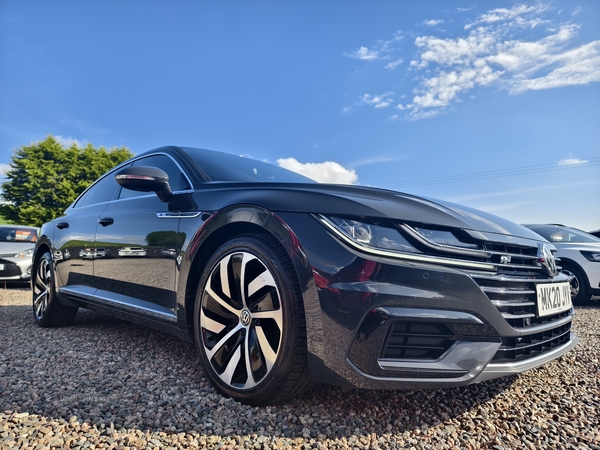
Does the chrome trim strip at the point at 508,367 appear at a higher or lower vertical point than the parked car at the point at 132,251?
lower

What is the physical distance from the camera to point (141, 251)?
254 centimetres

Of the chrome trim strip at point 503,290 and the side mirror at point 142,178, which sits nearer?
the chrome trim strip at point 503,290

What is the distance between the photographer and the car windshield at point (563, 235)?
6.87 metres

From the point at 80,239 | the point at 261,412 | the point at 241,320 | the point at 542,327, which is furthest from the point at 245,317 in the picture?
the point at 80,239

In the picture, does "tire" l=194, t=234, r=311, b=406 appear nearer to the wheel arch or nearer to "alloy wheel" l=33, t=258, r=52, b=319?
the wheel arch

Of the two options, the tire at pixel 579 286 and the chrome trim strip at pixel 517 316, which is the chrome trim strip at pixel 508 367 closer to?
the chrome trim strip at pixel 517 316

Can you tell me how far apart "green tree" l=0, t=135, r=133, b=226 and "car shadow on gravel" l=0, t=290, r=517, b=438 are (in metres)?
28.0

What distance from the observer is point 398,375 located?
153 cm

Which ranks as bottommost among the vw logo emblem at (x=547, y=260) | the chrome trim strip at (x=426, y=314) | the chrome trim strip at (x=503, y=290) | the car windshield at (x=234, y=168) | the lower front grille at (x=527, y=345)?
the lower front grille at (x=527, y=345)

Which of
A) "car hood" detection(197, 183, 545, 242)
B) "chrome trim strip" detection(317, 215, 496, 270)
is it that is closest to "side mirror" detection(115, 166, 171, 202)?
"car hood" detection(197, 183, 545, 242)

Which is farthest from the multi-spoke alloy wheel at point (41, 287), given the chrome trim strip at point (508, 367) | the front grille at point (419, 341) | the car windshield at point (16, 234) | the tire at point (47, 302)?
the car windshield at point (16, 234)

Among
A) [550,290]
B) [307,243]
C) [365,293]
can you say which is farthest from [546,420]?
[307,243]

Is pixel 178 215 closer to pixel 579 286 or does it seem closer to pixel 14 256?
pixel 579 286

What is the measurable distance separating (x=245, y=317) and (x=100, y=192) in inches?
95.4
